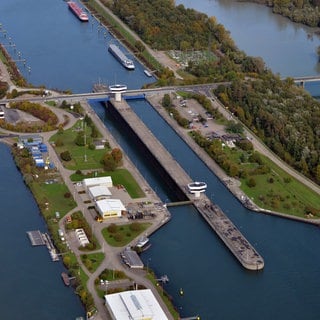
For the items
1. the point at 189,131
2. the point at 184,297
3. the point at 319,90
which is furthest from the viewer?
the point at 319,90

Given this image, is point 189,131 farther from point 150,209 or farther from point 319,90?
point 319,90

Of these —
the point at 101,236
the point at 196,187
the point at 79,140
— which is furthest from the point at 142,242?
the point at 79,140

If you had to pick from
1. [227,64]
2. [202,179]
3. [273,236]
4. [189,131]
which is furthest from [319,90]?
[273,236]

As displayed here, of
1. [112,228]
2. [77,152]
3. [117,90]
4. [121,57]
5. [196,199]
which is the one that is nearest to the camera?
[112,228]

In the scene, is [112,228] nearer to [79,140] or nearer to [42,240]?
[42,240]

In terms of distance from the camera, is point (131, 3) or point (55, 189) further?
point (131, 3)

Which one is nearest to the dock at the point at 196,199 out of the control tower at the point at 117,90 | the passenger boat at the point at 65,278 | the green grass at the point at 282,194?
the control tower at the point at 117,90

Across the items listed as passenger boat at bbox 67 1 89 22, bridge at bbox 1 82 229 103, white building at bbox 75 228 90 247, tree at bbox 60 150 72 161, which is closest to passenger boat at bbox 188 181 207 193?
white building at bbox 75 228 90 247
